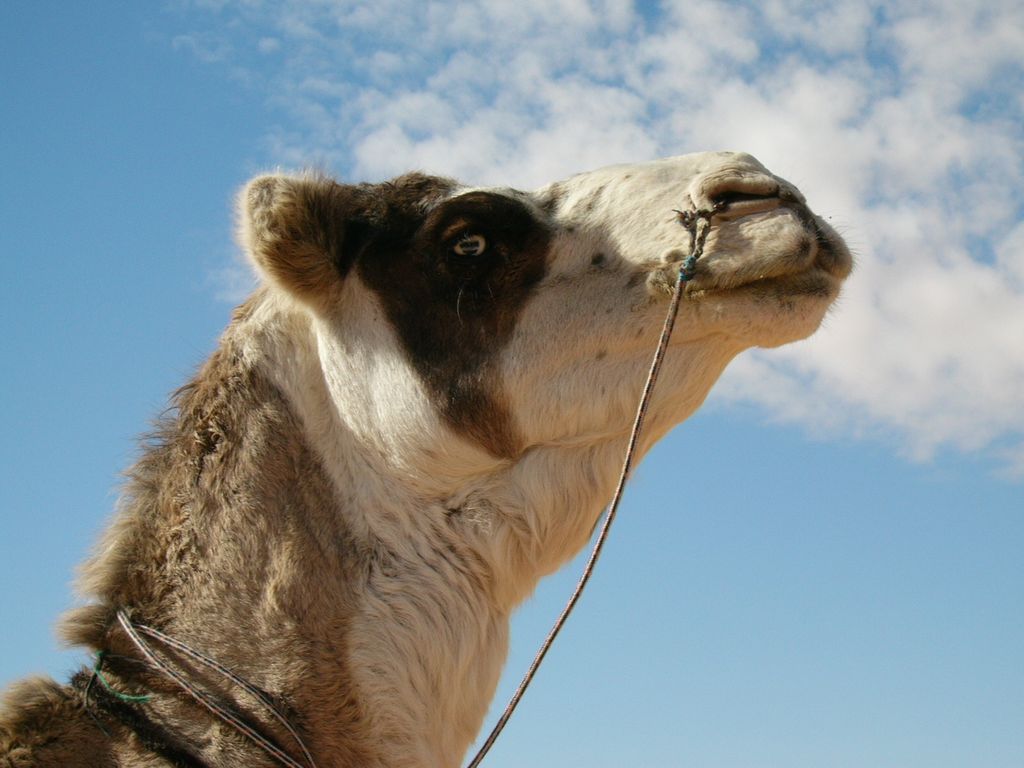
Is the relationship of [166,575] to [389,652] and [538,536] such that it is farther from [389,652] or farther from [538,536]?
[538,536]

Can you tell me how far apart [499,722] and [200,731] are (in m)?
1.05

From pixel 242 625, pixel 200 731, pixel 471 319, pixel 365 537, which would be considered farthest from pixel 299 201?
pixel 200 731

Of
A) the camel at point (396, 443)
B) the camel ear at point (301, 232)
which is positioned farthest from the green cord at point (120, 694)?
the camel ear at point (301, 232)

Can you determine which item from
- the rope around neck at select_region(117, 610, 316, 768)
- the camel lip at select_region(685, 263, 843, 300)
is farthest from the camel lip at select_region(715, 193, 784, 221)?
the rope around neck at select_region(117, 610, 316, 768)

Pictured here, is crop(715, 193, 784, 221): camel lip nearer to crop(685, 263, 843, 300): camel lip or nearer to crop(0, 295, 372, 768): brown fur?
crop(685, 263, 843, 300): camel lip

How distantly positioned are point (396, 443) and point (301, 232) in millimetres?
912

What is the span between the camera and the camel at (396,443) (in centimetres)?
412

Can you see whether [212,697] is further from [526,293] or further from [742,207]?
[742,207]

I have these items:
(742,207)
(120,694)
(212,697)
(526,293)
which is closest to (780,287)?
(742,207)

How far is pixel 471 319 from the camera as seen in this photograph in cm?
470

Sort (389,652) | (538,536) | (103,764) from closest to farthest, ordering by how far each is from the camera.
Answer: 1. (103,764)
2. (389,652)
3. (538,536)

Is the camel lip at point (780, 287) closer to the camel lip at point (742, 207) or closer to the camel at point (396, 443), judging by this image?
the camel at point (396, 443)

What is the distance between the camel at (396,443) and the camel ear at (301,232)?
0.01 metres

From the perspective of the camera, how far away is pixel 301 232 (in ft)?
15.5
